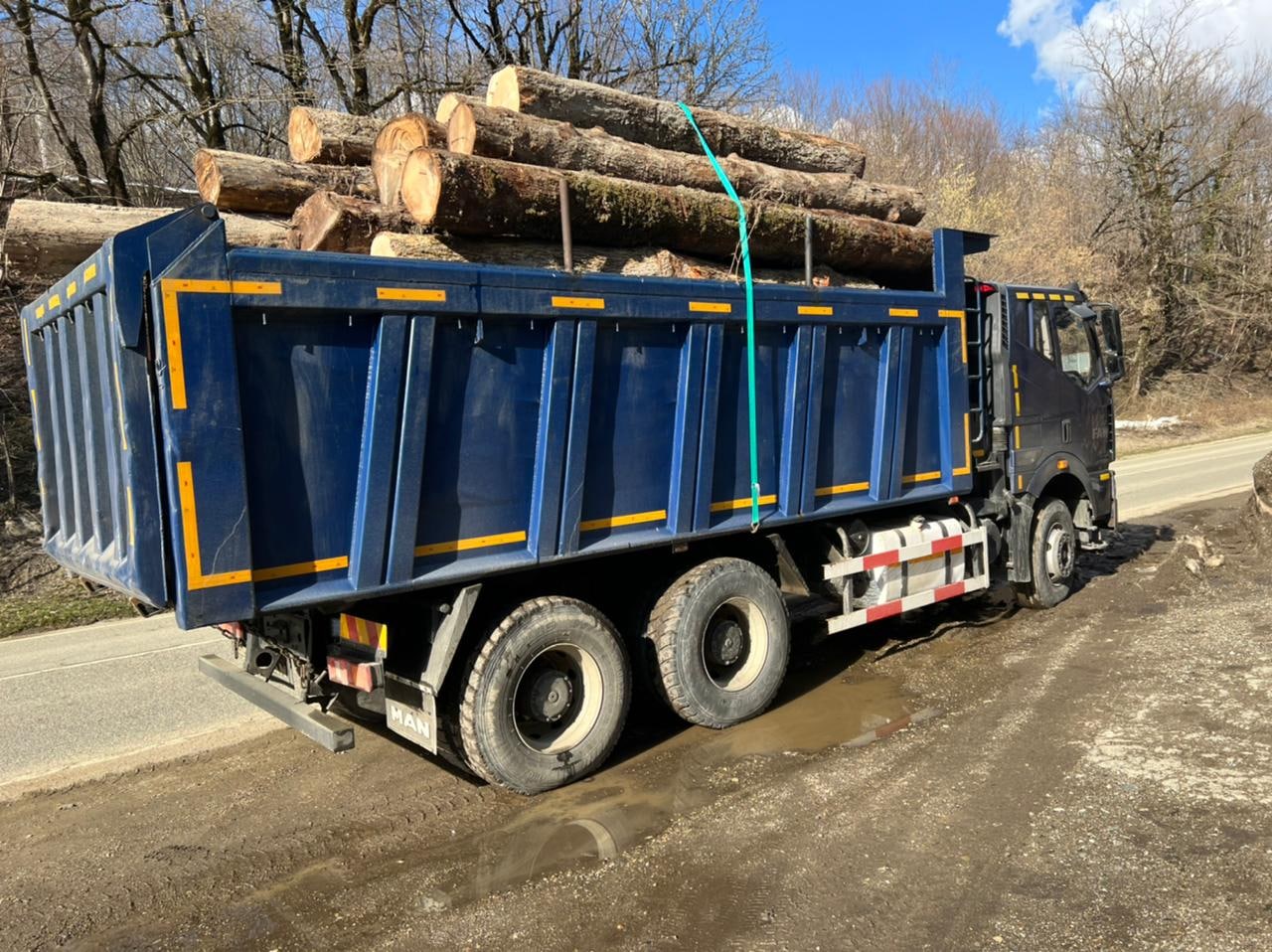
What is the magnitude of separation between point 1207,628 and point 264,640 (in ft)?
20.8

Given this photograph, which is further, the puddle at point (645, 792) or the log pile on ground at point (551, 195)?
the log pile on ground at point (551, 195)

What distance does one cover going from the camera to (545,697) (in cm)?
452

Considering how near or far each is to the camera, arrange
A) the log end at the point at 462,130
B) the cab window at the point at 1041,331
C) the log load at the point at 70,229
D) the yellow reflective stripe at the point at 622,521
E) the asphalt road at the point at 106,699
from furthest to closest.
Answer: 1. the cab window at the point at 1041,331
2. the log load at the point at 70,229
3. the log end at the point at 462,130
4. the asphalt road at the point at 106,699
5. the yellow reflective stripe at the point at 622,521

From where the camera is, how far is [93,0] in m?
15.3

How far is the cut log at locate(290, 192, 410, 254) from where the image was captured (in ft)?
16.3

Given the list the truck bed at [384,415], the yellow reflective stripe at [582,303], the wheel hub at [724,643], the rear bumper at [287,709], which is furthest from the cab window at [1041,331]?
the rear bumper at [287,709]

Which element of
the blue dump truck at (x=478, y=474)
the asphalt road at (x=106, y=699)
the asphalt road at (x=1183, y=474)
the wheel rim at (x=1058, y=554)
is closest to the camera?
the blue dump truck at (x=478, y=474)

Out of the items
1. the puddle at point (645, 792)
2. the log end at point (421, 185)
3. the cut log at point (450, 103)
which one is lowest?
the puddle at point (645, 792)

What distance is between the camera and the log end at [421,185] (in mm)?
4855

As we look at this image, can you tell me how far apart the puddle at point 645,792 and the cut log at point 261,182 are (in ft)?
12.8

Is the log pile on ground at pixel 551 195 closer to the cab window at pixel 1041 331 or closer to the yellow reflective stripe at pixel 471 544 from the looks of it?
the cab window at pixel 1041 331

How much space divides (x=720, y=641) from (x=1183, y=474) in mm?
14765

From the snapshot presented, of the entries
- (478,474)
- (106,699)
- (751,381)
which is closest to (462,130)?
(751,381)

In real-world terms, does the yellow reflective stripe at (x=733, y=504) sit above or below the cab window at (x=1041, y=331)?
below
